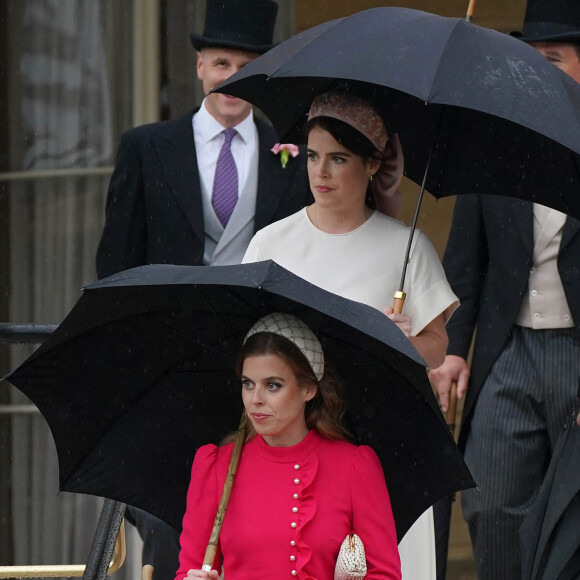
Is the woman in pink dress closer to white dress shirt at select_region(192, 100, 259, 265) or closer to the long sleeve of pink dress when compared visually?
the long sleeve of pink dress

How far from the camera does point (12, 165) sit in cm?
775

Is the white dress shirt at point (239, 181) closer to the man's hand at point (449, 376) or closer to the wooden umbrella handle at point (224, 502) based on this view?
the man's hand at point (449, 376)

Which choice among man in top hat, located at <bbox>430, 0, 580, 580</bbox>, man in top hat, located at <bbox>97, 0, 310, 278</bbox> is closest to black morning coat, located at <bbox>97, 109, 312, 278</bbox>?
man in top hat, located at <bbox>97, 0, 310, 278</bbox>

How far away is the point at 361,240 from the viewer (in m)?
4.63

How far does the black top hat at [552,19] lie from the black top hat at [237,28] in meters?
0.94

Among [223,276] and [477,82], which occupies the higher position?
[477,82]

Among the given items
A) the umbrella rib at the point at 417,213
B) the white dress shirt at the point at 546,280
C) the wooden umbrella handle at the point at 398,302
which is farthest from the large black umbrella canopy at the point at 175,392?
the white dress shirt at the point at 546,280

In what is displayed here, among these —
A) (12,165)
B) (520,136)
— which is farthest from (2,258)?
(520,136)

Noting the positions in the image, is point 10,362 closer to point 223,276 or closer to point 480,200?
point 480,200

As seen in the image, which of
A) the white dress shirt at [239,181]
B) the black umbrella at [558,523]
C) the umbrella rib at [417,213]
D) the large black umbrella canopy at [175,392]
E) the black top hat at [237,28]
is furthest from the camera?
the black top hat at [237,28]

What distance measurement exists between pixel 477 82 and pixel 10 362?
14.1 feet

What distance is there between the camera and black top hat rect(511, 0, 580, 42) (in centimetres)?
541

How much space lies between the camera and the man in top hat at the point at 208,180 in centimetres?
563

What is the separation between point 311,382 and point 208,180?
77.3 inches
